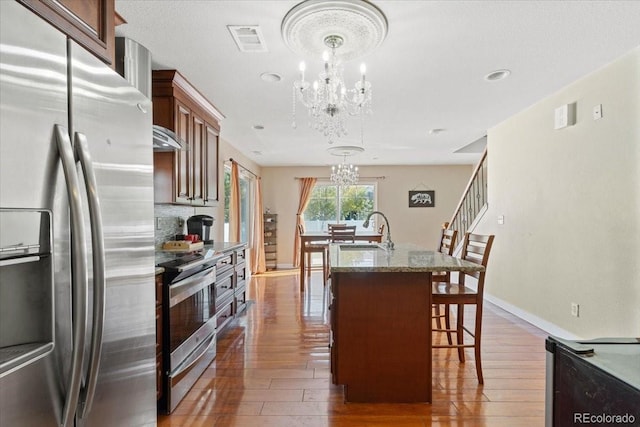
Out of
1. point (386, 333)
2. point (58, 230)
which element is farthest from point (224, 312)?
point (58, 230)

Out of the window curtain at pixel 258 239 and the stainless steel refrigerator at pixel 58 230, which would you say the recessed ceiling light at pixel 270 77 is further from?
the window curtain at pixel 258 239

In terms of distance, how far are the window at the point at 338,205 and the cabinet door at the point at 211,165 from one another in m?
4.31

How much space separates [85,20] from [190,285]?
1693mm

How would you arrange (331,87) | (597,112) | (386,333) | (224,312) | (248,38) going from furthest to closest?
(224,312), (597,112), (331,87), (248,38), (386,333)

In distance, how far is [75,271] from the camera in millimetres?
863

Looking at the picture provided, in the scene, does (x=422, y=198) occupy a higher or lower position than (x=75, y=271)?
higher

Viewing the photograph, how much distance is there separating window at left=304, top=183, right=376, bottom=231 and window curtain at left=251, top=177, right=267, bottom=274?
126 centimetres

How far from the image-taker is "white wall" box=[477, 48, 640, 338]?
8.61ft

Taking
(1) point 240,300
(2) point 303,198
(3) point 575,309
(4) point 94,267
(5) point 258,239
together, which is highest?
(2) point 303,198

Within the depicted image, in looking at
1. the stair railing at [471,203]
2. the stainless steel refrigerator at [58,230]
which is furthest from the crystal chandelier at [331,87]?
the stair railing at [471,203]

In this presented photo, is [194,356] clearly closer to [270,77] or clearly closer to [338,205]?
[270,77]

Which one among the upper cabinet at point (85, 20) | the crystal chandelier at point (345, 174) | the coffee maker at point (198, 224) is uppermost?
the crystal chandelier at point (345, 174)

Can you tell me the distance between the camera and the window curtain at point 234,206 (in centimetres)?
571

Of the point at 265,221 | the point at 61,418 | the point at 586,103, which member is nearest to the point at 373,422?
the point at 61,418
